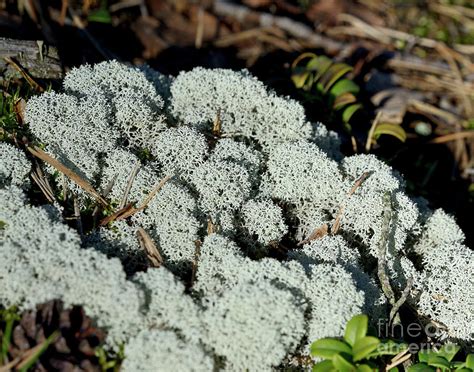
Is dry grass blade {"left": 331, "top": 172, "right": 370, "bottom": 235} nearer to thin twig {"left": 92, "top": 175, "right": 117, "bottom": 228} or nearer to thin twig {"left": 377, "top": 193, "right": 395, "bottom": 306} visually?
thin twig {"left": 377, "top": 193, "right": 395, "bottom": 306}

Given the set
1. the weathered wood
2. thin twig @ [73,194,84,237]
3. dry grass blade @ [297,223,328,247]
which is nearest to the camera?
thin twig @ [73,194,84,237]

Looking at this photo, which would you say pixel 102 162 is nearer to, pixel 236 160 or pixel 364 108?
pixel 236 160

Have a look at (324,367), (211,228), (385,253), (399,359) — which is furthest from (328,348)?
(211,228)

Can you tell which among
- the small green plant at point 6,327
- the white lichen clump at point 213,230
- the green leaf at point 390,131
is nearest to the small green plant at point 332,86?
the green leaf at point 390,131

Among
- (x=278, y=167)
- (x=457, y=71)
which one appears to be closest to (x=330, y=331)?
(x=278, y=167)

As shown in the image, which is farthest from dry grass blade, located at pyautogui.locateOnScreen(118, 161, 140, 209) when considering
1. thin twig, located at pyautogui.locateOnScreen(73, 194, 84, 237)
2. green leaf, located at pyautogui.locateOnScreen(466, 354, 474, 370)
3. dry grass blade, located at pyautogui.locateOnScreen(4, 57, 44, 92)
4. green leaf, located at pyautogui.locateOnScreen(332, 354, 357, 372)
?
green leaf, located at pyautogui.locateOnScreen(466, 354, 474, 370)
